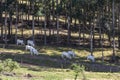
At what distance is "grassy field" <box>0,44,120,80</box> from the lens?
53.3 m

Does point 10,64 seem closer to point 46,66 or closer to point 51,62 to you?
point 46,66

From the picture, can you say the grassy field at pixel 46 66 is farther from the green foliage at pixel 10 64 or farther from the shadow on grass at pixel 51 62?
the green foliage at pixel 10 64

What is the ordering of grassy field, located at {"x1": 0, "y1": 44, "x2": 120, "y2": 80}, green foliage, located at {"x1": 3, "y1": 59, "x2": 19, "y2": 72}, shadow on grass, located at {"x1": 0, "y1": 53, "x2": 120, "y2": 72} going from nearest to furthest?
green foliage, located at {"x1": 3, "y1": 59, "x2": 19, "y2": 72} → grassy field, located at {"x1": 0, "y1": 44, "x2": 120, "y2": 80} → shadow on grass, located at {"x1": 0, "y1": 53, "x2": 120, "y2": 72}

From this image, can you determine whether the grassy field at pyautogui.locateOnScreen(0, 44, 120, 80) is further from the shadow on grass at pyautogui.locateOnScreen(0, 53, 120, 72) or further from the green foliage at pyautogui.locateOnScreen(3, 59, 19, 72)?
the green foliage at pyautogui.locateOnScreen(3, 59, 19, 72)

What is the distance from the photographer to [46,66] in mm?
65938

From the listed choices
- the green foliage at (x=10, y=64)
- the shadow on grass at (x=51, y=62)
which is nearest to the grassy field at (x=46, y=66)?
the shadow on grass at (x=51, y=62)

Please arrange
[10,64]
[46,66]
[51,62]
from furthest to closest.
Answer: [51,62], [46,66], [10,64]

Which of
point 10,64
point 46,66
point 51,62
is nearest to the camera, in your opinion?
point 10,64

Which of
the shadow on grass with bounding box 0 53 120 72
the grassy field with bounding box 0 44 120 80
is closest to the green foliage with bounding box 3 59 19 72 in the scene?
the grassy field with bounding box 0 44 120 80

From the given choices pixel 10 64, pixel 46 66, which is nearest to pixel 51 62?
pixel 46 66

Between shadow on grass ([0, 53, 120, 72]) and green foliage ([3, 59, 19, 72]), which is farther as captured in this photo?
shadow on grass ([0, 53, 120, 72])

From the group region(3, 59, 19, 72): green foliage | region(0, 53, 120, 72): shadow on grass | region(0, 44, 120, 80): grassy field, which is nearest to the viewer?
region(3, 59, 19, 72): green foliage

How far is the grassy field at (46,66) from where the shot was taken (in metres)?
53.3

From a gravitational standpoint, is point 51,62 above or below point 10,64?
below
